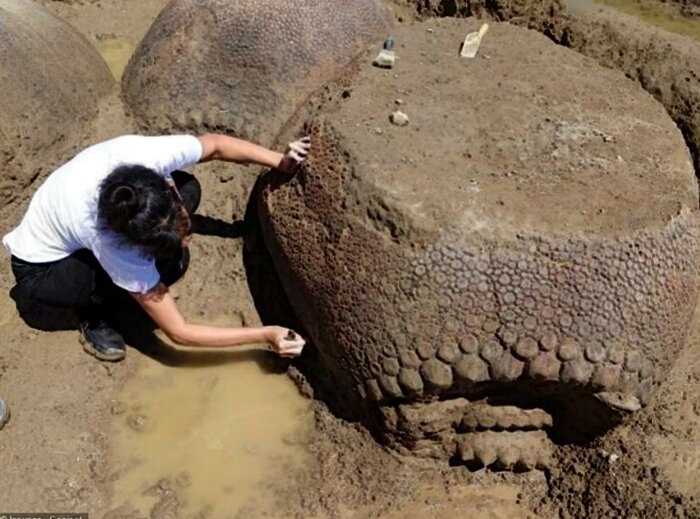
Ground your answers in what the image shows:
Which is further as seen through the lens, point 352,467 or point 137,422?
point 137,422

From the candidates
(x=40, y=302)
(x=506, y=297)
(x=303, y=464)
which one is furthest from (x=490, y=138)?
(x=40, y=302)

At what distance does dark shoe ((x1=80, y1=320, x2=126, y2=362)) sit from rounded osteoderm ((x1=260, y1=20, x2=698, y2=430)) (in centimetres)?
59

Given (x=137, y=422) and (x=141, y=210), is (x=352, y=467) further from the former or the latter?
(x=141, y=210)

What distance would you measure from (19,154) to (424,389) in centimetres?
172

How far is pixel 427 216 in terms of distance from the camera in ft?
6.46

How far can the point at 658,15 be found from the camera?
14.4ft

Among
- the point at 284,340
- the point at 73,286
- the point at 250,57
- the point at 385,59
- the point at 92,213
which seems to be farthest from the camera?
the point at 250,57

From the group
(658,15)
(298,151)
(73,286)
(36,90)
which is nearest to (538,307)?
(298,151)

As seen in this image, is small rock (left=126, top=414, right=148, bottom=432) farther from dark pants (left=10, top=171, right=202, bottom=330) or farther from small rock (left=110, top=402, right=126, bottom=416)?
dark pants (left=10, top=171, right=202, bottom=330)

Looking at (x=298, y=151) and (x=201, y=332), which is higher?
(x=298, y=151)

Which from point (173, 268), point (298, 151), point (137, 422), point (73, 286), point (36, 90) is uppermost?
point (298, 151)

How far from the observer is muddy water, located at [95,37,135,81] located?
3.55 metres

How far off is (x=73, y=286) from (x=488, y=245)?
122 cm

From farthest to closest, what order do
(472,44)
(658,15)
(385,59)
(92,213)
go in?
(658,15) → (472,44) → (385,59) → (92,213)
